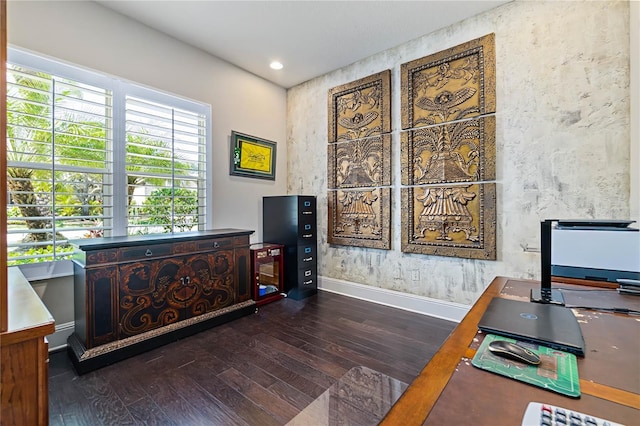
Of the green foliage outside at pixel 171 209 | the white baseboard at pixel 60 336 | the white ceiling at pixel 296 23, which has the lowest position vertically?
the white baseboard at pixel 60 336

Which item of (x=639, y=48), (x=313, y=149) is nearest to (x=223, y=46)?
(x=313, y=149)

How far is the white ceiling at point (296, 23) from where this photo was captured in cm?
257

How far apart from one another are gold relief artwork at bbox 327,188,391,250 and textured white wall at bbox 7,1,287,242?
1.08 metres

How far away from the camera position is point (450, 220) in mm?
2867

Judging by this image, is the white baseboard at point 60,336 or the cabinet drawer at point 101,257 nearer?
the cabinet drawer at point 101,257

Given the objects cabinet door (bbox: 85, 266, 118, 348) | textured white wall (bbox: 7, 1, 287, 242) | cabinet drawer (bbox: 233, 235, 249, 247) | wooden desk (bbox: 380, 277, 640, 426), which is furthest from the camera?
cabinet drawer (bbox: 233, 235, 249, 247)

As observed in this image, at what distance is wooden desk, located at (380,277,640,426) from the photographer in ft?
1.82

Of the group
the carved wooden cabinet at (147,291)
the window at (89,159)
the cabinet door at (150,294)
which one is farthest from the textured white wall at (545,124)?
the window at (89,159)

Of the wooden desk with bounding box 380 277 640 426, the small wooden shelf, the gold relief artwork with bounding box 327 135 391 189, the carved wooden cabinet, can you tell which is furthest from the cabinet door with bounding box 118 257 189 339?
the wooden desk with bounding box 380 277 640 426

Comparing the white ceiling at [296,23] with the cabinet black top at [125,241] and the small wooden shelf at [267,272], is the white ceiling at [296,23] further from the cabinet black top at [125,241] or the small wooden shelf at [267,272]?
the small wooden shelf at [267,272]

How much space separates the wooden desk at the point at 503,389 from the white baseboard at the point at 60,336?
2.96 meters

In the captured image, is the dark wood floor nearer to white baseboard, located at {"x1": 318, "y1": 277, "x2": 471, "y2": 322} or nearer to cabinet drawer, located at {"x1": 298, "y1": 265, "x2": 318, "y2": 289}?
white baseboard, located at {"x1": 318, "y1": 277, "x2": 471, "y2": 322}

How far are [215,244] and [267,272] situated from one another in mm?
959

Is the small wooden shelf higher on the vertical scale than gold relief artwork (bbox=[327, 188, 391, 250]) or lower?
lower
